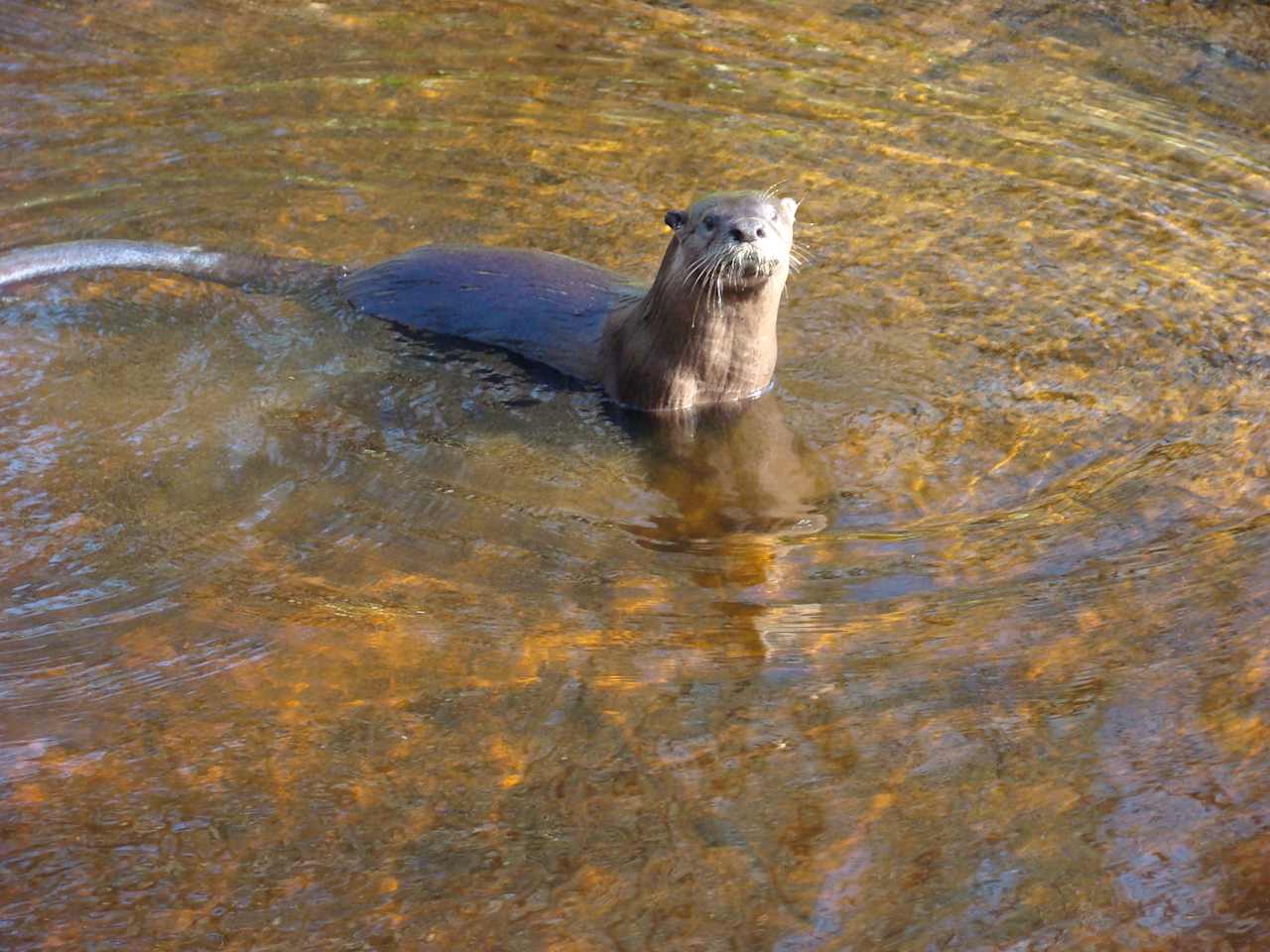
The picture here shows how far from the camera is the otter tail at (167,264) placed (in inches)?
209

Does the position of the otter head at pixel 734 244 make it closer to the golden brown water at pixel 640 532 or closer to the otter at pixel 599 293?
the otter at pixel 599 293

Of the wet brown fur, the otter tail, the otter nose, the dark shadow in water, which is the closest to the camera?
the dark shadow in water

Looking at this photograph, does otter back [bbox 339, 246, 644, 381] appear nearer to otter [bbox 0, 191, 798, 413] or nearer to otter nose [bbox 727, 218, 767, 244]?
otter [bbox 0, 191, 798, 413]

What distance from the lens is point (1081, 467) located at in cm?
431

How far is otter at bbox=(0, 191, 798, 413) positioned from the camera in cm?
469

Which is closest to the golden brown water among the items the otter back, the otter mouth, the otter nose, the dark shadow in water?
the dark shadow in water

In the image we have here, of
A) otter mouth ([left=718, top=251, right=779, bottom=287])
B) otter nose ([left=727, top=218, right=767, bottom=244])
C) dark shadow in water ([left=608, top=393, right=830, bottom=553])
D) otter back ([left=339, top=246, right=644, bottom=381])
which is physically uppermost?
otter nose ([left=727, top=218, right=767, bottom=244])

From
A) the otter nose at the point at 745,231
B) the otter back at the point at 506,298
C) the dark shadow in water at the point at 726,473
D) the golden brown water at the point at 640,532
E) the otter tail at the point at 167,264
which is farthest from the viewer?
the otter tail at the point at 167,264

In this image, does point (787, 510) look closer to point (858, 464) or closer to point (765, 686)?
point (858, 464)

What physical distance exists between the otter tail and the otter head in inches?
56.6

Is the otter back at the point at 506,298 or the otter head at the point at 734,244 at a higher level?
the otter head at the point at 734,244

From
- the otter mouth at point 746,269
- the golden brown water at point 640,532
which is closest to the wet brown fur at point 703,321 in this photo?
the otter mouth at point 746,269

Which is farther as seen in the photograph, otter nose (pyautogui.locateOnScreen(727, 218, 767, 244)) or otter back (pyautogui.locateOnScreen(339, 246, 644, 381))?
otter back (pyautogui.locateOnScreen(339, 246, 644, 381))

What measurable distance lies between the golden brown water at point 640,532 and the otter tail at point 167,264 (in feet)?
0.30
